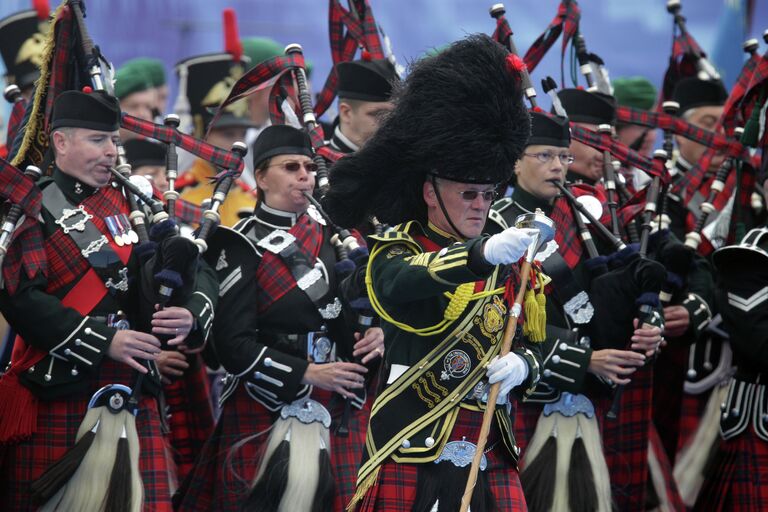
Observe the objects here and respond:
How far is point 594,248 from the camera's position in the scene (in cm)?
637

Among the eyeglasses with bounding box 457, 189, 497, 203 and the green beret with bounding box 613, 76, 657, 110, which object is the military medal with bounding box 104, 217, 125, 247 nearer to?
the eyeglasses with bounding box 457, 189, 497, 203

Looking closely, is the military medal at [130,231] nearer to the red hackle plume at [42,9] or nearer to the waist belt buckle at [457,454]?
the waist belt buckle at [457,454]

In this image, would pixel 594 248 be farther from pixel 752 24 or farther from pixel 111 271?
pixel 752 24

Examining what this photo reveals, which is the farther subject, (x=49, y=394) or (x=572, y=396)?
(x=572, y=396)

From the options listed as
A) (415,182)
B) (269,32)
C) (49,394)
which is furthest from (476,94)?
(269,32)

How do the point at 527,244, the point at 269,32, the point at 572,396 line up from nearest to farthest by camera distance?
the point at 527,244 → the point at 572,396 → the point at 269,32

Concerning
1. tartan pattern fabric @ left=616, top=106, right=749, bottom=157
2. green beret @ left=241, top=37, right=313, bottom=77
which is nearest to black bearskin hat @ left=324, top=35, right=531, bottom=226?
tartan pattern fabric @ left=616, top=106, right=749, bottom=157

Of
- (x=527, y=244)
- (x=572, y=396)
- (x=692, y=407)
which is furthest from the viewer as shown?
(x=692, y=407)

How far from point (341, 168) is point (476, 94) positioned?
536 mm

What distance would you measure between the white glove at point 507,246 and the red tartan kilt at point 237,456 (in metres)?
2.26

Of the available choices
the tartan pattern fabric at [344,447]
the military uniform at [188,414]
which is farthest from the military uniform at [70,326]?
the military uniform at [188,414]

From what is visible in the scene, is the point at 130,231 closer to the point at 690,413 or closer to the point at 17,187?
the point at 17,187

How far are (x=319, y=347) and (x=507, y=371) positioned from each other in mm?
2013

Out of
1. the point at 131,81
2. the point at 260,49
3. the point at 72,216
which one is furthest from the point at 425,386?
the point at 260,49
